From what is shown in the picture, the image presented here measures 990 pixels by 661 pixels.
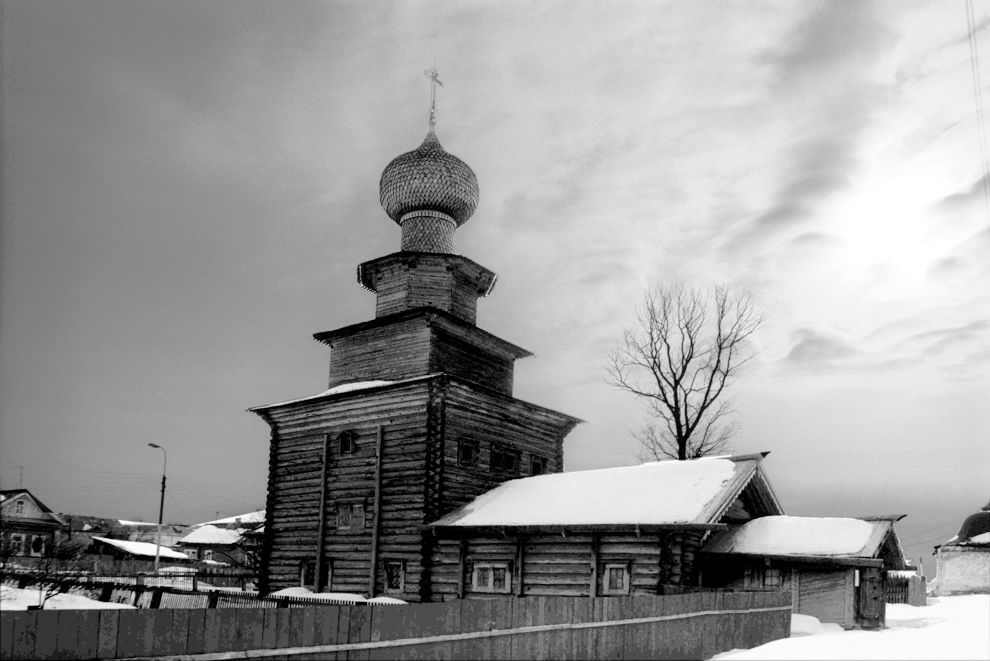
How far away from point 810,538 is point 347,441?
52.2ft

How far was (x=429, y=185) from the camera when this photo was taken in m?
34.5

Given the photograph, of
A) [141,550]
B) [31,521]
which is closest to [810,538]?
[31,521]

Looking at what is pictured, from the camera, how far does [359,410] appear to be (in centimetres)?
3025

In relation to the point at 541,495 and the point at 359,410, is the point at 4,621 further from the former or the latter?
the point at 359,410

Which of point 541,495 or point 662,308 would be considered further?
point 662,308

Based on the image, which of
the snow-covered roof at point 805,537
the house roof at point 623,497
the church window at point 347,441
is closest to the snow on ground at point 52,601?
the church window at point 347,441

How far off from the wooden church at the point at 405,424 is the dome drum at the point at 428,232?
5 cm

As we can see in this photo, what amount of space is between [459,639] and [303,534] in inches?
784

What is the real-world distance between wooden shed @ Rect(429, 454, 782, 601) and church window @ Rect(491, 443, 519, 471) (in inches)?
98.8

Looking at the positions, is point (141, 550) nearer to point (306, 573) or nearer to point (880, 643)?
point (306, 573)

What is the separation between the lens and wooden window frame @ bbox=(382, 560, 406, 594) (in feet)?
88.8

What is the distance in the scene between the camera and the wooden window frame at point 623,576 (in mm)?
22219

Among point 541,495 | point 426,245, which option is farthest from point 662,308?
point 541,495

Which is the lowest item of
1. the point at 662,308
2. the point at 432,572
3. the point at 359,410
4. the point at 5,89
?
the point at 432,572
